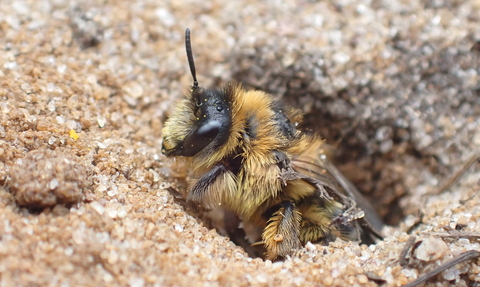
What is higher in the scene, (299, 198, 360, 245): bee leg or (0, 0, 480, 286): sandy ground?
(0, 0, 480, 286): sandy ground

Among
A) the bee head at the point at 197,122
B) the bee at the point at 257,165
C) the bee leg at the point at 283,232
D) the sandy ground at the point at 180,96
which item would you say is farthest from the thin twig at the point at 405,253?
the bee head at the point at 197,122

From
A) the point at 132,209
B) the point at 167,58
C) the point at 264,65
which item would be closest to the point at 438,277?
→ the point at 132,209

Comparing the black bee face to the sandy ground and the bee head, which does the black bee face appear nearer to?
the bee head

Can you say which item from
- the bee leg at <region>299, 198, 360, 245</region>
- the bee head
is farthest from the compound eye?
the bee leg at <region>299, 198, 360, 245</region>

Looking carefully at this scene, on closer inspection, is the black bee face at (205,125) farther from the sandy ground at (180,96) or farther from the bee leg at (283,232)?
the bee leg at (283,232)

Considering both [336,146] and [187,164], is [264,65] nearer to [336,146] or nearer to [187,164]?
[336,146]

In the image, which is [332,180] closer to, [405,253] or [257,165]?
[257,165]
